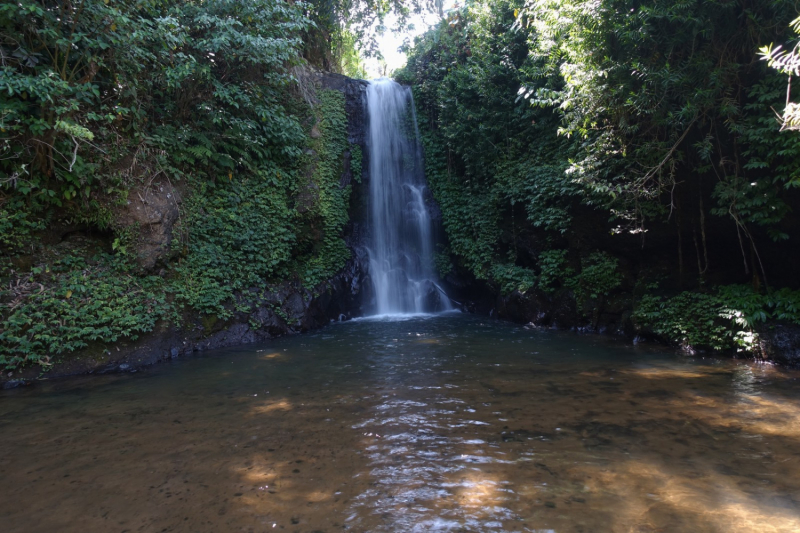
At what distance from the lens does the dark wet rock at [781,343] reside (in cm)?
623

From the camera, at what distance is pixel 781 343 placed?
634cm

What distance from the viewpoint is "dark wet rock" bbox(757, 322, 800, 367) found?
623 cm

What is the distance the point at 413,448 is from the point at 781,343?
586 cm

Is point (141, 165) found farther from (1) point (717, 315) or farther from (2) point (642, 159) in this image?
(1) point (717, 315)

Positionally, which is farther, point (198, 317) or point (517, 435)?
point (198, 317)

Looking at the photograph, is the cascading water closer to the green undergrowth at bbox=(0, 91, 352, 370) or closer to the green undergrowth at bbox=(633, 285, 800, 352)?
the green undergrowth at bbox=(0, 91, 352, 370)

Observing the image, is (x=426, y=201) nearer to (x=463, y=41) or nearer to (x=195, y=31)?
(x=463, y=41)

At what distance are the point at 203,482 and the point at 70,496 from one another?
36.8 inches

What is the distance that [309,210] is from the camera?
37.0ft

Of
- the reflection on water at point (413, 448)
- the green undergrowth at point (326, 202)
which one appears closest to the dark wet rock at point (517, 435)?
the reflection on water at point (413, 448)

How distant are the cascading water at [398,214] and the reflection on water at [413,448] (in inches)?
240

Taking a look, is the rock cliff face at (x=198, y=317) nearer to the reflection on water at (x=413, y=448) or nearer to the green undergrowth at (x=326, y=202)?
the green undergrowth at (x=326, y=202)

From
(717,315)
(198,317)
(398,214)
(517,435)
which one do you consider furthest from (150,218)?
(717,315)

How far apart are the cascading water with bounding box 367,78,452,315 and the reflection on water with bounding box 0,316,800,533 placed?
6.11 m
